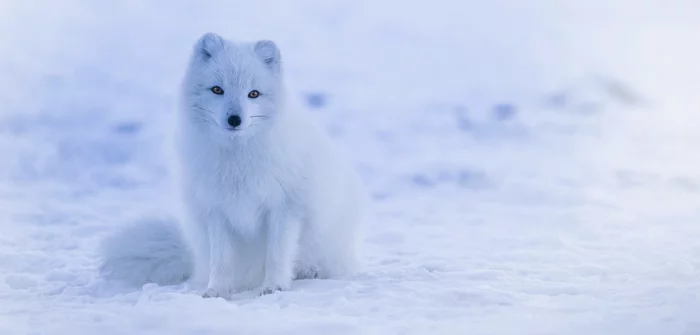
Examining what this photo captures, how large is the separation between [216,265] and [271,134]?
449 millimetres

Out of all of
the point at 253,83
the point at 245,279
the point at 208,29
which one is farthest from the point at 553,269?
the point at 208,29

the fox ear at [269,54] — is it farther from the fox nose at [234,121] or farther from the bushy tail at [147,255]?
the bushy tail at [147,255]

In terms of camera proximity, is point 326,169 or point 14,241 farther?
point 14,241

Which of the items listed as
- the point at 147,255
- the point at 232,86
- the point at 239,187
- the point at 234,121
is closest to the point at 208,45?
the point at 232,86

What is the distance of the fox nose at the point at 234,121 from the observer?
2.27 metres

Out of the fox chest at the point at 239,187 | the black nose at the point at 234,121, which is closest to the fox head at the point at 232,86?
the black nose at the point at 234,121

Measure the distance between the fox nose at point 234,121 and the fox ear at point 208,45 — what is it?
24 cm

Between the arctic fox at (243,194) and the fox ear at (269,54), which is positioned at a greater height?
the fox ear at (269,54)

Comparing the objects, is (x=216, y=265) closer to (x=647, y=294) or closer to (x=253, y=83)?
(x=253, y=83)

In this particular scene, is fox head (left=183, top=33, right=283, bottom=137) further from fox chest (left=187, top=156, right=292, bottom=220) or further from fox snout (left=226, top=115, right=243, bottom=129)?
fox chest (left=187, top=156, right=292, bottom=220)

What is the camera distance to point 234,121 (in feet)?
7.47

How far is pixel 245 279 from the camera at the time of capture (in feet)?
8.74

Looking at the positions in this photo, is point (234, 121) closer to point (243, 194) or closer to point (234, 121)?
point (234, 121)

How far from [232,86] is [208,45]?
0.16m
